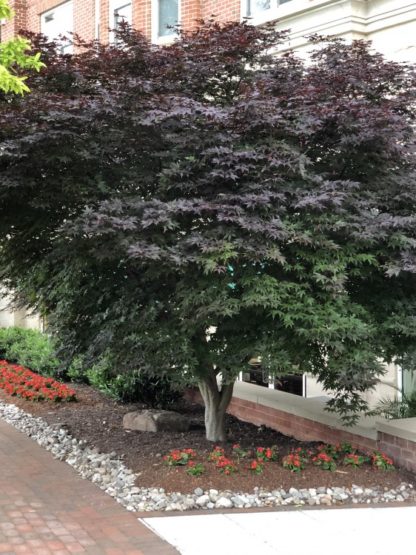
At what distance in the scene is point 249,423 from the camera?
867 cm

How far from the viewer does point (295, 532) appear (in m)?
4.88

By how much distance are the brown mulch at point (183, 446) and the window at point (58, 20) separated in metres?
10.2

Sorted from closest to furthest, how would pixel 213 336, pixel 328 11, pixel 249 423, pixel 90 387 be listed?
pixel 213 336
pixel 249 423
pixel 328 11
pixel 90 387

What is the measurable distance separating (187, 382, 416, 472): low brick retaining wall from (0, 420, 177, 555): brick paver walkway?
273 centimetres

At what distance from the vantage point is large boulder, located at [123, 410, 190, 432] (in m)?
8.05

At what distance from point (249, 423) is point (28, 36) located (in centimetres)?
528

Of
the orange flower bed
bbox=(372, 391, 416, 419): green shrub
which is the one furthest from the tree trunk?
the orange flower bed

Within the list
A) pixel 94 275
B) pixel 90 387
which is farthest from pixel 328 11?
pixel 90 387

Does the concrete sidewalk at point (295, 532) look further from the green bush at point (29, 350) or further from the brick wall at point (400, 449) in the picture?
the green bush at point (29, 350)

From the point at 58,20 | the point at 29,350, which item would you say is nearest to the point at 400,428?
the point at 29,350

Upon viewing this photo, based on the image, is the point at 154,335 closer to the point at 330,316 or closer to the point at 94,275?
the point at 94,275

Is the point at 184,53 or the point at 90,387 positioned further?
the point at 90,387

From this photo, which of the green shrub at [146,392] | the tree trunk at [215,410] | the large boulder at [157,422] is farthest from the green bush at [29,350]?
the tree trunk at [215,410]

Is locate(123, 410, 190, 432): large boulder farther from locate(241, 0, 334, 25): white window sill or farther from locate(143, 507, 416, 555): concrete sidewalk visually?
locate(241, 0, 334, 25): white window sill
